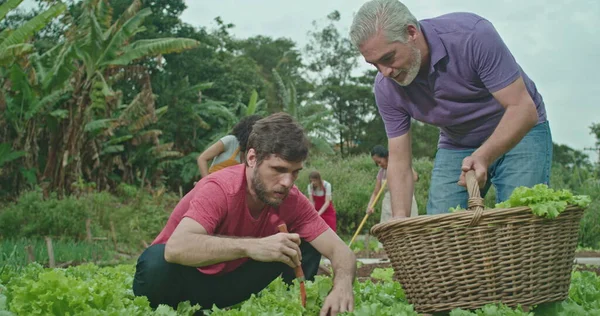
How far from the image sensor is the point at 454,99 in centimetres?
389

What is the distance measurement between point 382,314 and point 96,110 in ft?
46.2

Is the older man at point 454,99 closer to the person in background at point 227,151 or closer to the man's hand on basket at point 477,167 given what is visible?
the man's hand on basket at point 477,167

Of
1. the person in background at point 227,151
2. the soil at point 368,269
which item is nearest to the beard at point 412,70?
the person in background at point 227,151

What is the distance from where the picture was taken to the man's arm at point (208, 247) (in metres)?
3.21

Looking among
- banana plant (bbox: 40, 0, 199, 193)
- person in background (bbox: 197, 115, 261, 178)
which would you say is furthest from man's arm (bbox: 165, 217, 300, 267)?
banana plant (bbox: 40, 0, 199, 193)

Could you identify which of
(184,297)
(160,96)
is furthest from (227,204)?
(160,96)

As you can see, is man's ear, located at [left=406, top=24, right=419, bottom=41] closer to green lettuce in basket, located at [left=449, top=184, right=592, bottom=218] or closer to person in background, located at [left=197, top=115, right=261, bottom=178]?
green lettuce in basket, located at [left=449, top=184, right=592, bottom=218]

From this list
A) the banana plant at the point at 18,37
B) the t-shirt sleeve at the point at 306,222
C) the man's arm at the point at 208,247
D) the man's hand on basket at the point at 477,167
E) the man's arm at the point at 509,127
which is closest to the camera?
the man's arm at the point at 208,247

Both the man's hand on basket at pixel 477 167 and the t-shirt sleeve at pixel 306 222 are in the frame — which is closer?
the man's hand on basket at pixel 477 167

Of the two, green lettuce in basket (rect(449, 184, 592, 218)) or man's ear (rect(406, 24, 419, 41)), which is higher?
man's ear (rect(406, 24, 419, 41))

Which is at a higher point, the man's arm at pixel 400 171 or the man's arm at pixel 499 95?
the man's arm at pixel 499 95

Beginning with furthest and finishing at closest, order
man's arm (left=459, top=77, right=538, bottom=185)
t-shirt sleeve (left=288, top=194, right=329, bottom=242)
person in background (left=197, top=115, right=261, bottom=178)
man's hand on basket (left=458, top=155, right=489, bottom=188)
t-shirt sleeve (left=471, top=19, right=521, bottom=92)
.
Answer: person in background (left=197, top=115, right=261, bottom=178) < t-shirt sleeve (left=288, top=194, right=329, bottom=242) < t-shirt sleeve (left=471, top=19, right=521, bottom=92) < man's arm (left=459, top=77, right=538, bottom=185) < man's hand on basket (left=458, top=155, right=489, bottom=188)

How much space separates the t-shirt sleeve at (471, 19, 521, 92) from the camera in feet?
11.7

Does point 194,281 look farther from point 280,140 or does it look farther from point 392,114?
point 392,114
